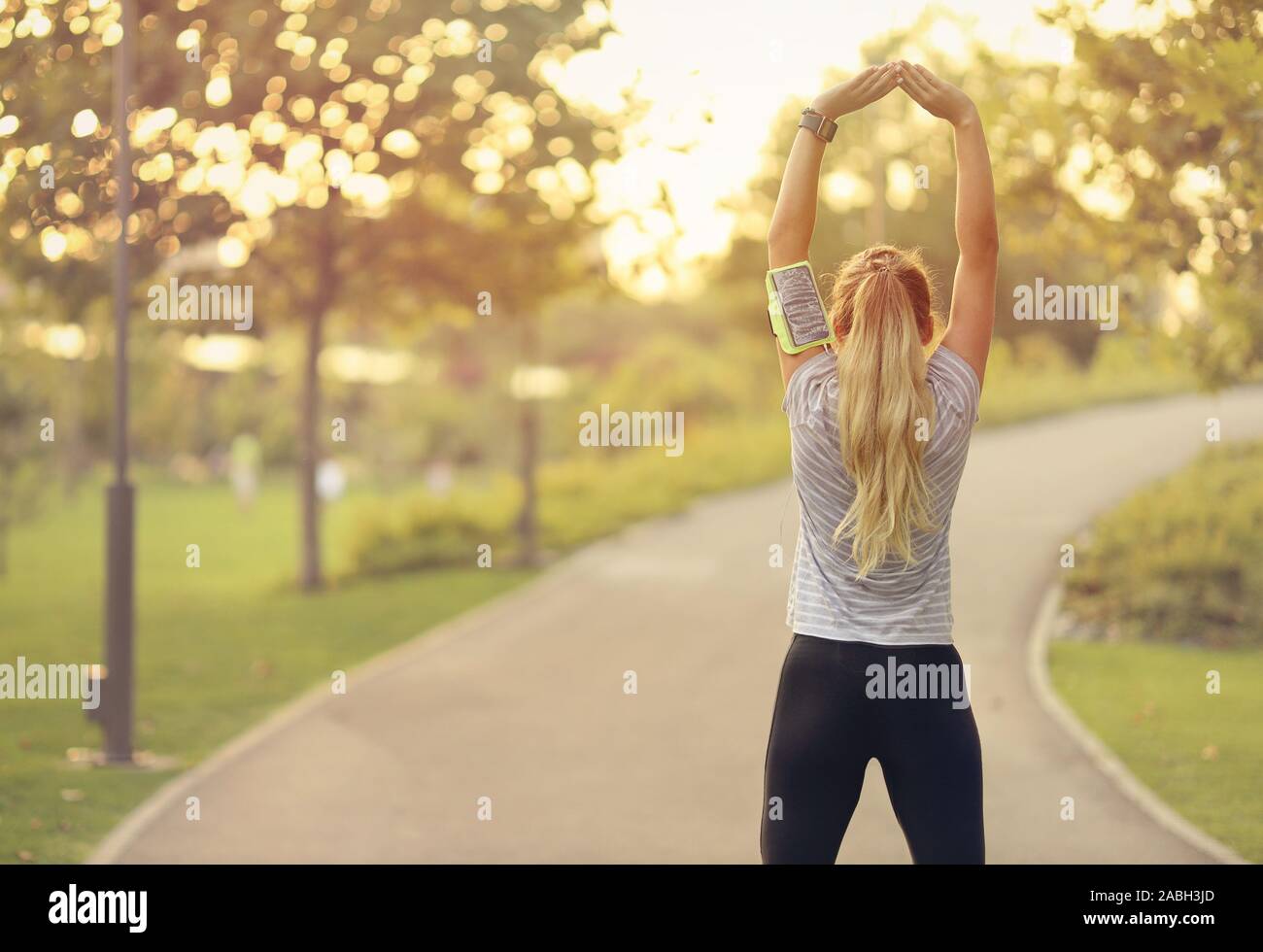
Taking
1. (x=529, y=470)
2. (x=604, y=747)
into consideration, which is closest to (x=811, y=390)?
(x=604, y=747)

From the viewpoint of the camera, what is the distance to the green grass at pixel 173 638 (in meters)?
7.40

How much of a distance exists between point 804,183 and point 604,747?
5707 millimetres

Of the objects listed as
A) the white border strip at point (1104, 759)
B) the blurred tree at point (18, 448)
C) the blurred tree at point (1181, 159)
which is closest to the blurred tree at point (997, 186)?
the blurred tree at point (1181, 159)

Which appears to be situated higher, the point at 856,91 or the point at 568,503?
the point at 568,503

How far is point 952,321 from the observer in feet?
10.3

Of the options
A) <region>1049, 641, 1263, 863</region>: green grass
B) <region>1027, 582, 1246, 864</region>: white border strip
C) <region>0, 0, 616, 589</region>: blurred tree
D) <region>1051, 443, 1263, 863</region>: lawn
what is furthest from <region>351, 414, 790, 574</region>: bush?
<region>1049, 641, 1263, 863</region>: green grass

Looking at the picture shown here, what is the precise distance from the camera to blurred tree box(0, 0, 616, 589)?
350 inches

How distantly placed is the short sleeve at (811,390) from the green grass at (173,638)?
4568 millimetres

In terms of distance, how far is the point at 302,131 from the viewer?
12.3m

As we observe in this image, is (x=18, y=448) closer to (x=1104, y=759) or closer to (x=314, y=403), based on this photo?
(x=314, y=403)

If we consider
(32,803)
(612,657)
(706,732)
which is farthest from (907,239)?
(32,803)

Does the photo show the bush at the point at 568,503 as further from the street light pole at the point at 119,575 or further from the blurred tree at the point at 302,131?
the street light pole at the point at 119,575
